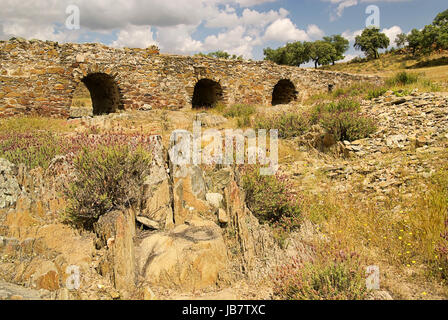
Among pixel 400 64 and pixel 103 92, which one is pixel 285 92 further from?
pixel 400 64

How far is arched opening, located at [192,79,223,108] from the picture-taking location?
Answer: 12773 mm

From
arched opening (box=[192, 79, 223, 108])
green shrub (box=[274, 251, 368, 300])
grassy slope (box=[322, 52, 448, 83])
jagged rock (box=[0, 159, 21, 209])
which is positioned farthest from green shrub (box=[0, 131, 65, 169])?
grassy slope (box=[322, 52, 448, 83])

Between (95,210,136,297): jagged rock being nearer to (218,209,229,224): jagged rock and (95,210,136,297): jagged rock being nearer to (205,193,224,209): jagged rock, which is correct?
(218,209,229,224): jagged rock

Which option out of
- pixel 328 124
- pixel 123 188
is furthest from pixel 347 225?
pixel 328 124

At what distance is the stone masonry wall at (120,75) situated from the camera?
29.6 ft

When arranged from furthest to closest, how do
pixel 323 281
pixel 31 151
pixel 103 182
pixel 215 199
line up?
pixel 31 151 < pixel 215 199 < pixel 103 182 < pixel 323 281

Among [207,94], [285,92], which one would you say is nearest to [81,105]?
[207,94]

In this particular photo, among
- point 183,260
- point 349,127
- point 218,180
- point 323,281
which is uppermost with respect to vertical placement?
point 349,127

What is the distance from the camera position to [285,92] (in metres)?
15.7

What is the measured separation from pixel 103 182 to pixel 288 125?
580cm

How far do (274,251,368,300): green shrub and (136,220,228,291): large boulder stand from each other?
0.59 meters

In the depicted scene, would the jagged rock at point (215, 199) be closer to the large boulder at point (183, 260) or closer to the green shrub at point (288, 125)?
the large boulder at point (183, 260)

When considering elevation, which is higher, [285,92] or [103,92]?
[285,92]

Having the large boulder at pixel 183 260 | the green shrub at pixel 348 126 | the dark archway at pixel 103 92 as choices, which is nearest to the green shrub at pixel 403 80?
the green shrub at pixel 348 126
